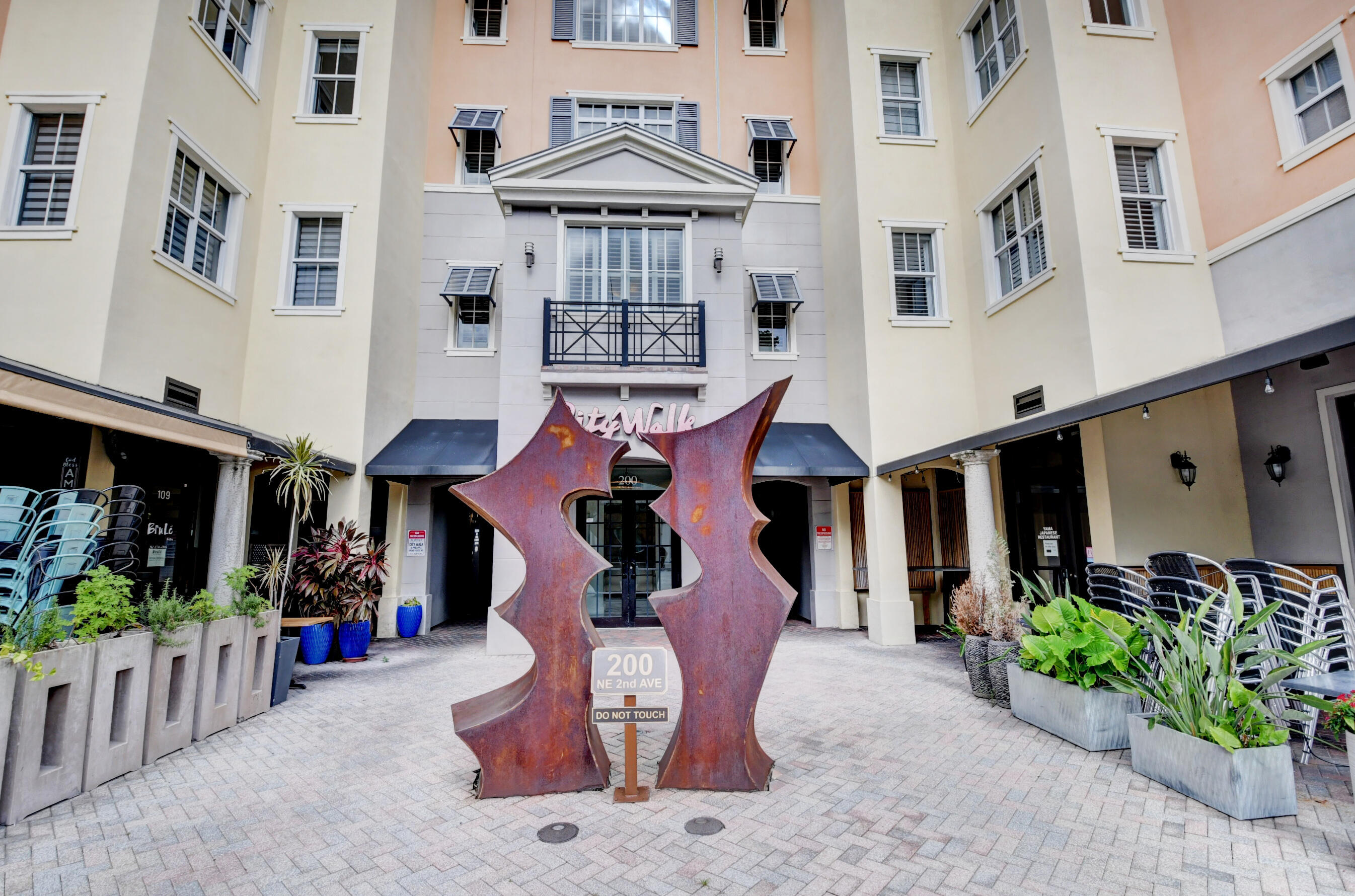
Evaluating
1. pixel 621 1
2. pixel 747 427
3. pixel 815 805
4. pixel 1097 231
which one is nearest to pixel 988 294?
pixel 1097 231

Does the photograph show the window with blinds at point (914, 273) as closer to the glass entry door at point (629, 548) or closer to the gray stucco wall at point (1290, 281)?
the gray stucco wall at point (1290, 281)

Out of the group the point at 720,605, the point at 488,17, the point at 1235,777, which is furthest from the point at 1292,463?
the point at 488,17

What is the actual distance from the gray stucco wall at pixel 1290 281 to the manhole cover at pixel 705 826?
7813mm

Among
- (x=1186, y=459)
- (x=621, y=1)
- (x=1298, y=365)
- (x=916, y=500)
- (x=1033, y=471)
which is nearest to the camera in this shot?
(x=1298, y=365)

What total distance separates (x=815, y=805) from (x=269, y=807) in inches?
142

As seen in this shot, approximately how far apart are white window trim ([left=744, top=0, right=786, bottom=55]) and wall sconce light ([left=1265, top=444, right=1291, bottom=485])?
1158 centimetres

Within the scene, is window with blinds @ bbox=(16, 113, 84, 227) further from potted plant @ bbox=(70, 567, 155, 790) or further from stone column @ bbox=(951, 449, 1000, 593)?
stone column @ bbox=(951, 449, 1000, 593)

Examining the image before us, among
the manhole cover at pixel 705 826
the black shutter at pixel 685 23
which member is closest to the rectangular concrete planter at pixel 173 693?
the manhole cover at pixel 705 826

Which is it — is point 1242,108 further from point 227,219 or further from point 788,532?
point 227,219

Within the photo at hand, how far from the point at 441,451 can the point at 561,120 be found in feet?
24.5

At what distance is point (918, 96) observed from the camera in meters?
11.5

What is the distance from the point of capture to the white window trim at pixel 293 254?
10312 millimetres

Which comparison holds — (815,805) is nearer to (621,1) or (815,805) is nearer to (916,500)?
(916,500)

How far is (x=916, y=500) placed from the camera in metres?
11.4
